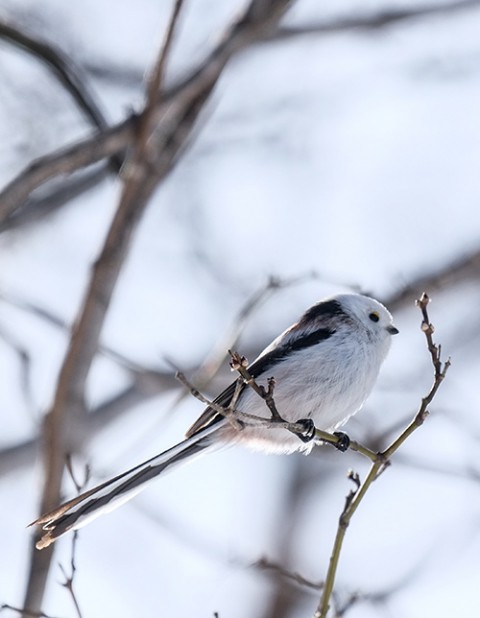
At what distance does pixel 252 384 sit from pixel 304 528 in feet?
14.3

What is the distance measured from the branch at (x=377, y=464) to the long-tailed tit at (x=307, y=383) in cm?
62

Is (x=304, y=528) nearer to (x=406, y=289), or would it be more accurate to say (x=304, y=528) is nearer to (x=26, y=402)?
(x=406, y=289)

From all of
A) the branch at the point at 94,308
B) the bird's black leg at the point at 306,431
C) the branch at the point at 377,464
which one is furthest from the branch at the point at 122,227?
the branch at the point at 377,464

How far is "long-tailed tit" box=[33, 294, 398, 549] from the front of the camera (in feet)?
10.9

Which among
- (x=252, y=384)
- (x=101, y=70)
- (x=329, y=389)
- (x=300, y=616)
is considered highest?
(x=101, y=70)

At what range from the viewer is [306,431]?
9.82ft

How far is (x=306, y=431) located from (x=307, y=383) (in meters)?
0.65

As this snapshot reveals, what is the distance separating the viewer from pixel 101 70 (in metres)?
6.21

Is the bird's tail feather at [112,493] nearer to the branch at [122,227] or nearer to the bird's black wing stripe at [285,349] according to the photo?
the bird's black wing stripe at [285,349]

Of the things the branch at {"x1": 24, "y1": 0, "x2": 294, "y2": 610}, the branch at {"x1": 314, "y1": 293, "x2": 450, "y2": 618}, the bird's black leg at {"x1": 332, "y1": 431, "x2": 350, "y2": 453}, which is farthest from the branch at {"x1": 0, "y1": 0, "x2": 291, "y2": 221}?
the branch at {"x1": 314, "y1": 293, "x2": 450, "y2": 618}

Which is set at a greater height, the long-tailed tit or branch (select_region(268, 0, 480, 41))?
branch (select_region(268, 0, 480, 41))

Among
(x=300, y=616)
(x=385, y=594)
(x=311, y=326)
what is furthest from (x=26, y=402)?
(x=300, y=616)

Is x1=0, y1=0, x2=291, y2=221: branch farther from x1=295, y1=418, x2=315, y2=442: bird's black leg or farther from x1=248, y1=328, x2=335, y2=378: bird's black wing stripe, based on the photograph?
x1=295, y1=418, x2=315, y2=442: bird's black leg

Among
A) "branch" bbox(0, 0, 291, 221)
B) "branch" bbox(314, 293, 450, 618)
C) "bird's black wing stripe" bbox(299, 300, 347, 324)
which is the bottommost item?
"branch" bbox(314, 293, 450, 618)
